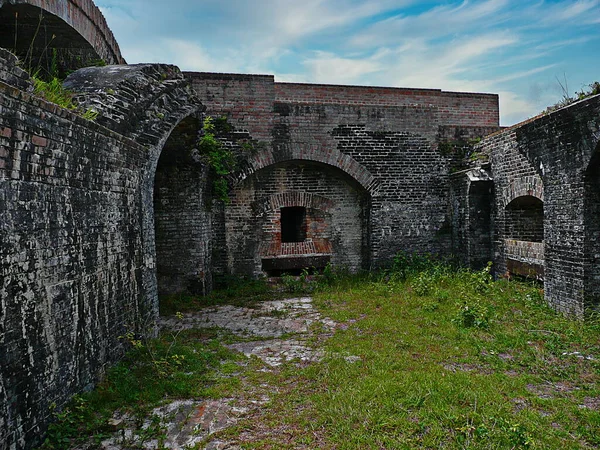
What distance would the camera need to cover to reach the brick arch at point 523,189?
7918 millimetres

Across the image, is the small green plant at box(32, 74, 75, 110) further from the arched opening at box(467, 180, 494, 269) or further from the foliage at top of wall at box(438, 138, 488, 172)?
the foliage at top of wall at box(438, 138, 488, 172)

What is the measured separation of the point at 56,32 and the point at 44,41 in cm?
45

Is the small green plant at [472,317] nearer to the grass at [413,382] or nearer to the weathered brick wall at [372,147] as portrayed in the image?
the grass at [413,382]

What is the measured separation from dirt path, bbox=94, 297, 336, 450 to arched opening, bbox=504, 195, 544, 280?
4.41 metres

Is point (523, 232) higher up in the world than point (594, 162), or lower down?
lower down

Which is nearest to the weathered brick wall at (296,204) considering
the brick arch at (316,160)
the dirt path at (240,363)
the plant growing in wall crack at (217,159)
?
the brick arch at (316,160)

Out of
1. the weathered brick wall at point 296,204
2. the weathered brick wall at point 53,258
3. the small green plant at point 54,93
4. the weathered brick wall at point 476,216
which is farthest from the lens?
the weathered brick wall at point 296,204

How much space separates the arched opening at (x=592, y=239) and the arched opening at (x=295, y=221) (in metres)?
4.99

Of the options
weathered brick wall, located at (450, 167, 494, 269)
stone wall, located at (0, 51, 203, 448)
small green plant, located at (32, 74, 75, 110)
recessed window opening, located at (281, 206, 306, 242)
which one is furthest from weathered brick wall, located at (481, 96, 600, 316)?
small green plant, located at (32, 74, 75, 110)

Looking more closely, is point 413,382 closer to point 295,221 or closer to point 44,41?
point 295,221

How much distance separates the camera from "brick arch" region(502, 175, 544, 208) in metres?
7.92

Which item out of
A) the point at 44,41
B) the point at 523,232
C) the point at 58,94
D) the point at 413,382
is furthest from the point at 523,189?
the point at 44,41

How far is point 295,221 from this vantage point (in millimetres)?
11008

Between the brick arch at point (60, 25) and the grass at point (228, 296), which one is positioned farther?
the grass at point (228, 296)
